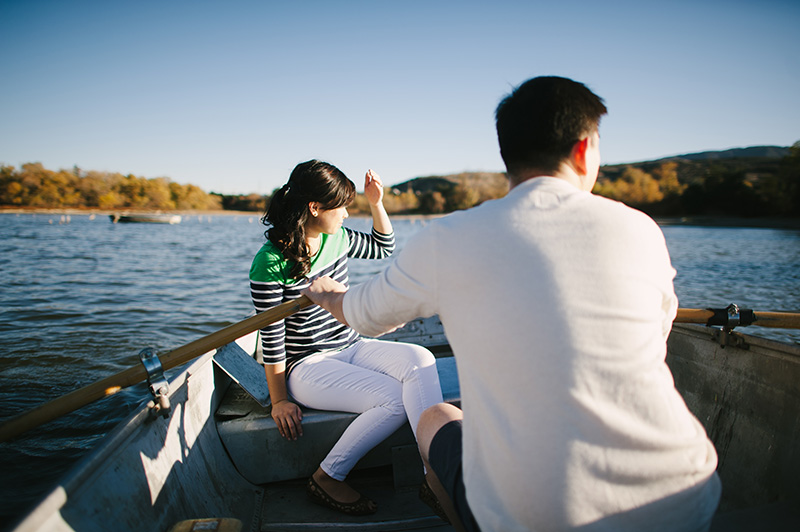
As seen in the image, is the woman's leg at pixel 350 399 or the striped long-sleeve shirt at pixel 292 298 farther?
the striped long-sleeve shirt at pixel 292 298

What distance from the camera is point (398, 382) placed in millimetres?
2330

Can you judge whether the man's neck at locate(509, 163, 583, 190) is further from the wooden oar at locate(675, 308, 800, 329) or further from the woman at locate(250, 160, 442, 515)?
the wooden oar at locate(675, 308, 800, 329)

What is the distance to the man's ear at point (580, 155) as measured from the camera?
1.18 metres

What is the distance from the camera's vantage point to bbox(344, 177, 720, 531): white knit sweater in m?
0.96

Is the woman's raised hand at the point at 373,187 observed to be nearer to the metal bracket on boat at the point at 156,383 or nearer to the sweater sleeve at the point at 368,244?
the sweater sleeve at the point at 368,244

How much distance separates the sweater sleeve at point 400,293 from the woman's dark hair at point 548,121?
34cm

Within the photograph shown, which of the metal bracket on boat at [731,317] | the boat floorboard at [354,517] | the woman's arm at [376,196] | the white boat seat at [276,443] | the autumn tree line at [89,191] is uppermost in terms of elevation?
the autumn tree line at [89,191]

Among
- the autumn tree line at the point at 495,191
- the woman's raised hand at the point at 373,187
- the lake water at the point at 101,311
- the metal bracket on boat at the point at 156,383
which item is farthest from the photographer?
the autumn tree line at the point at 495,191

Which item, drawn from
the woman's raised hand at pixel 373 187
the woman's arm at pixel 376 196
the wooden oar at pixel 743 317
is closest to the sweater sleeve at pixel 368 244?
the woman's arm at pixel 376 196

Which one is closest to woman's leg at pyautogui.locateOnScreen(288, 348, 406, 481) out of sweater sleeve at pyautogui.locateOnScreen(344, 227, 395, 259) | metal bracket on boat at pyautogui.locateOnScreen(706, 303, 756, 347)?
sweater sleeve at pyautogui.locateOnScreen(344, 227, 395, 259)

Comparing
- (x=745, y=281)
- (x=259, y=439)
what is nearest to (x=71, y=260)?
(x=259, y=439)

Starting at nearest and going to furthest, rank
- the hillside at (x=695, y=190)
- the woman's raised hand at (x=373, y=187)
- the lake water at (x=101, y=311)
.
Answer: the woman's raised hand at (x=373, y=187) → the lake water at (x=101, y=311) → the hillside at (x=695, y=190)

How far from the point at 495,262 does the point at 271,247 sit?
1.72m

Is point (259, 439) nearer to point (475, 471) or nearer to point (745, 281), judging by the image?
point (475, 471)
